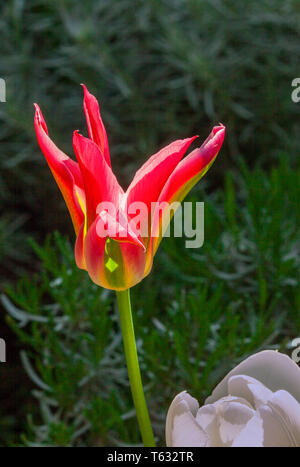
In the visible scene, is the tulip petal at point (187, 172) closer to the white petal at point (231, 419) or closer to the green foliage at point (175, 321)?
the white petal at point (231, 419)

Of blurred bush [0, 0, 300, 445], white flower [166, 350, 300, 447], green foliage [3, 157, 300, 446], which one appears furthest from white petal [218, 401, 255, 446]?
blurred bush [0, 0, 300, 445]

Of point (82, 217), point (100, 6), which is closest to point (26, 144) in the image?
point (100, 6)

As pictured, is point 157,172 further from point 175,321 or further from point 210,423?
point 175,321

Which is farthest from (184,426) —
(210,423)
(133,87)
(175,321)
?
(133,87)

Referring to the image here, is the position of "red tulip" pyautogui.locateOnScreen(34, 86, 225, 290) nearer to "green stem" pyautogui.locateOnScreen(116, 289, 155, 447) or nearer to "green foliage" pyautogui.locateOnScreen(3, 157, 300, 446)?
"green stem" pyautogui.locateOnScreen(116, 289, 155, 447)

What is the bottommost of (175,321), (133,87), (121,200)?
(175,321)

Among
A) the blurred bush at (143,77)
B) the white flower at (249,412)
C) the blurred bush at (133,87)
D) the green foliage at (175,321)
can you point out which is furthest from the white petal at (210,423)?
the blurred bush at (143,77)
